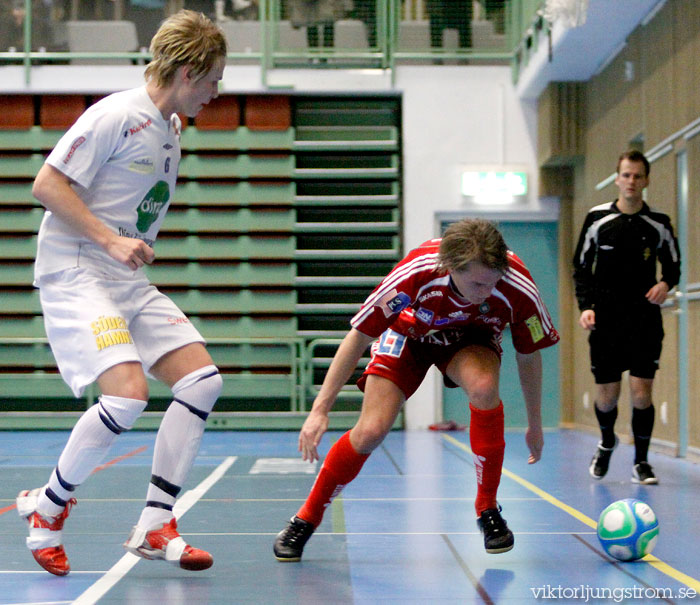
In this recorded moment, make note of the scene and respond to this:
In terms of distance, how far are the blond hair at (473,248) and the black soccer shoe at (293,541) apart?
3.24ft

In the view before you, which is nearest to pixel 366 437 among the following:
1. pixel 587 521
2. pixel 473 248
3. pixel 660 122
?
pixel 473 248

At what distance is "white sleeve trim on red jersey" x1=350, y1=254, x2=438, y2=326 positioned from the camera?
302cm

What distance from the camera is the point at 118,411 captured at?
2.76m

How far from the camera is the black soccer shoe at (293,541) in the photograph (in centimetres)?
313

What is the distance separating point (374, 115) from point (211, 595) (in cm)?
924

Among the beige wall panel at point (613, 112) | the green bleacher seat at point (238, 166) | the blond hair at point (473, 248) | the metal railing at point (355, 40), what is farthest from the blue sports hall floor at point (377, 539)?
the metal railing at point (355, 40)

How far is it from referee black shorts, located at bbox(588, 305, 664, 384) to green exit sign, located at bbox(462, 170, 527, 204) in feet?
18.8

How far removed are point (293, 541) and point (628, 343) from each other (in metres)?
2.79

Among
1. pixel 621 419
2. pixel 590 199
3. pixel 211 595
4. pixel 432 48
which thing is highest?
pixel 432 48

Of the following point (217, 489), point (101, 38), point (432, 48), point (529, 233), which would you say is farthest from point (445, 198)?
point (217, 489)

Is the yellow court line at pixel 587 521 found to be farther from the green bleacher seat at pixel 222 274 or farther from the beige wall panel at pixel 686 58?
the green bleacher seat at pixel 222 274

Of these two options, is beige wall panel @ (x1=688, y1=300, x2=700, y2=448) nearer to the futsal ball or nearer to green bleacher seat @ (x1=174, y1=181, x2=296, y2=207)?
the futsal ball

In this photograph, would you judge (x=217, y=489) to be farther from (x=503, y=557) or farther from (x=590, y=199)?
(x=590, y=199)

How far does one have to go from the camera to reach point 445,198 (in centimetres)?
1113
